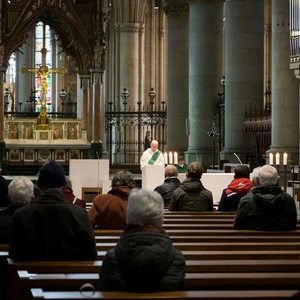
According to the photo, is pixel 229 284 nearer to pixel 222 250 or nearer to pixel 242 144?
pixel 222 250

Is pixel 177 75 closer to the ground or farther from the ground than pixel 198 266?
farther from the ground

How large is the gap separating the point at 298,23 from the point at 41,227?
46.5 ft

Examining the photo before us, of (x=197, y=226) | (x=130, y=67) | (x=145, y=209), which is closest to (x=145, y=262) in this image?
(x=145, y=209)

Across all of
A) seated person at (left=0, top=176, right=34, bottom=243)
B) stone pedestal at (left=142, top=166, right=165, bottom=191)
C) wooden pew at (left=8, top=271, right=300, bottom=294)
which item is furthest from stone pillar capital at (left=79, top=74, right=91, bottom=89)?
wooden pew at (left=8, top=271, right=300, bottom=294)

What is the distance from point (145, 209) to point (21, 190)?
2484 millimetres

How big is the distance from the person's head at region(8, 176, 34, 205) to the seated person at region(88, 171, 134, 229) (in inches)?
72.1

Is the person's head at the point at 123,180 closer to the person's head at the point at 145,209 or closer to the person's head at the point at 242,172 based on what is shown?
the person's head at the point at 242,172

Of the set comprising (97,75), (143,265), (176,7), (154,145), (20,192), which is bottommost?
(143,265)

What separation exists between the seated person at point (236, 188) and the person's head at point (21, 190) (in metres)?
4.73

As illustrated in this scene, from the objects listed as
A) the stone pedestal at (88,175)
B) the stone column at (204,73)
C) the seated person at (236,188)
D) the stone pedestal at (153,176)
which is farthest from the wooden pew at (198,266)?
the stone column at (204,73)

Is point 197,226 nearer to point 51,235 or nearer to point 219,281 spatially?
point 51,235

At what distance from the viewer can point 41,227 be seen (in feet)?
23.2

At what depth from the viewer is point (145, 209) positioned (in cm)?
562

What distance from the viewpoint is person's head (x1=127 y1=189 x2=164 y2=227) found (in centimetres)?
561
